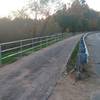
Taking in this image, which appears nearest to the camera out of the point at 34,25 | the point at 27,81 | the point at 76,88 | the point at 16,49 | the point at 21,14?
the point at 76,88

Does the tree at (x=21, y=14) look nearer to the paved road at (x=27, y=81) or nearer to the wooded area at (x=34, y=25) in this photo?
the wooded area at (x=34, y=25)

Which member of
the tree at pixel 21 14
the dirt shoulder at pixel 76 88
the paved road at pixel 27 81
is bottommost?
the dirt shoulder at pixel 76 88

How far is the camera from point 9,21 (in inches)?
1452

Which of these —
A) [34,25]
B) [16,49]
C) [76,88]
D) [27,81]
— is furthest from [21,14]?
[76,88]

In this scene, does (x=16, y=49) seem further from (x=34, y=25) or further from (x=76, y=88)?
(x=34, y=25)

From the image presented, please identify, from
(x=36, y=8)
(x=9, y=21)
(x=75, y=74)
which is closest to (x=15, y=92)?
(x=75, y=74)

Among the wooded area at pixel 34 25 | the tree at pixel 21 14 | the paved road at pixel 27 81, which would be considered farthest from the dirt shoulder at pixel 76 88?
the tree at pixel 21 14

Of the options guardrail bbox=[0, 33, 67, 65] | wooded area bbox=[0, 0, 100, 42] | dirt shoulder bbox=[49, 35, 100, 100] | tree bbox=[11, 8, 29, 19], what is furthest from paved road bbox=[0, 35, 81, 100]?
tree bbox=[11, 8, 29, 19]

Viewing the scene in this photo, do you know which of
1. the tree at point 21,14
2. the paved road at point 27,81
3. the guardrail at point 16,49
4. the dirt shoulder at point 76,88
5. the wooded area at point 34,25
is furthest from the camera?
the tree at point 21,14

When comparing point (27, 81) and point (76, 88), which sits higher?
point (27, 81)

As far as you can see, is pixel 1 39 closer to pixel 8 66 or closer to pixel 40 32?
pixel 40 32

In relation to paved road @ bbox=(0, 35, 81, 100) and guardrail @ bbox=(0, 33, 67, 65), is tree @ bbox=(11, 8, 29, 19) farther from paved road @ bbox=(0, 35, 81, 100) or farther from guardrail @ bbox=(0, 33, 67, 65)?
paved road @ bbox=(0, 35, 81, 100)

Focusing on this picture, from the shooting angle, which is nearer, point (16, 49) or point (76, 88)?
point (76, 88)

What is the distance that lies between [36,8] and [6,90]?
4048 cm
